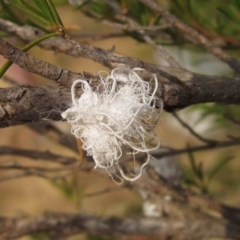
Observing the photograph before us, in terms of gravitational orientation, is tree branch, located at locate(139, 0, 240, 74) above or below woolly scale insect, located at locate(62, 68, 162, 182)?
below

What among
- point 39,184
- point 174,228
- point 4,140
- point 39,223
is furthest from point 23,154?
point 4,140

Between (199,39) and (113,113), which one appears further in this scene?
(199,39)

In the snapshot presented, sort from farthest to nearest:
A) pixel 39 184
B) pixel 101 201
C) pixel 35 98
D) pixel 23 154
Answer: pixel 39 184
pixel 101 201
pixel 23 154
pixel 35 98

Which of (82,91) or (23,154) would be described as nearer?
(82,91)

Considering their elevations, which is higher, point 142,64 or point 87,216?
point 142,64

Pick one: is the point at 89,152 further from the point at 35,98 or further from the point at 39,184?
the point at 39,184

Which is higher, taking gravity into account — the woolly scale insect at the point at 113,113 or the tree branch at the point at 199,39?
the woolly scale insect at the point at 113,113

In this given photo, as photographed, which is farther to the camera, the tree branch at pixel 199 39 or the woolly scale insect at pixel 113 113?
the tree branch at pixel 199 39

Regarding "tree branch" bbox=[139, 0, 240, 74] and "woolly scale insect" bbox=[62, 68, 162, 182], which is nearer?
"woolly scale insect" bbox=[62, 68, 162, 182]
